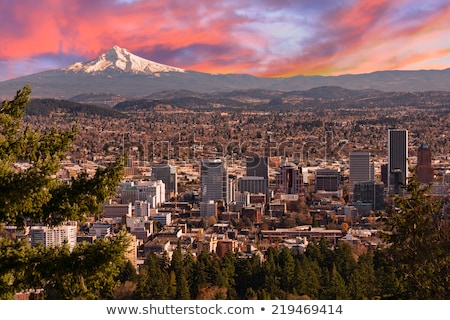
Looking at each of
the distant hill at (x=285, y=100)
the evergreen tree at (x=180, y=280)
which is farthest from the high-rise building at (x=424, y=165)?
the evergreen tree at (x=180, y=280)

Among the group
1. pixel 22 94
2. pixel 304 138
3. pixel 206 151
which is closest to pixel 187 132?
pixel 206 151

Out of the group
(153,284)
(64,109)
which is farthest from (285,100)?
(153,284)

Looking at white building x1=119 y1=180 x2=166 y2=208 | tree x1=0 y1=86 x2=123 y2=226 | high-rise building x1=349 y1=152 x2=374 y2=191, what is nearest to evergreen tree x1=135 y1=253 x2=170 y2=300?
tree x1=0 y1=86 x2=123 y2=226

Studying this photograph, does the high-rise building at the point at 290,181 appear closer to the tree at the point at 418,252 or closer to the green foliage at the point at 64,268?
the tree at the point at 418,252

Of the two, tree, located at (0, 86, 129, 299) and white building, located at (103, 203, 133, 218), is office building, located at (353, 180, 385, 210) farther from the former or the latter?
tree, located at (0, 86, 129, 299)

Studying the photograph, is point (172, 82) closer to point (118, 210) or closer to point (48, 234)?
point (118, 210)

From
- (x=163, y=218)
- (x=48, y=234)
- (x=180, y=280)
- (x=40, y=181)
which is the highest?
(x=40, y=181)
